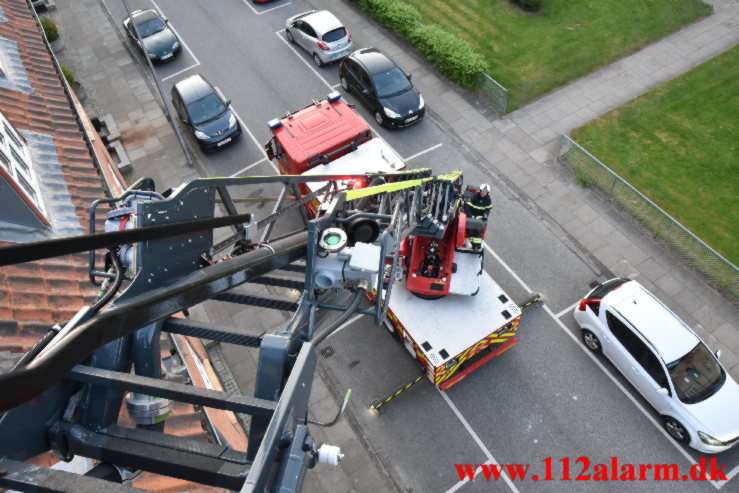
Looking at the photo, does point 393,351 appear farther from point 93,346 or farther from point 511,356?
point 93,346

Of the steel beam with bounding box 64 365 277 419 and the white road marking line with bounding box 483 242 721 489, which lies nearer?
the steel beam with bounding box 64 365 277 419

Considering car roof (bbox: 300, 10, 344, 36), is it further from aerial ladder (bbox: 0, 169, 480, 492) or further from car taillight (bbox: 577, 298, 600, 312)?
aerial ladder (bbox: 0, 169, 480, 492)

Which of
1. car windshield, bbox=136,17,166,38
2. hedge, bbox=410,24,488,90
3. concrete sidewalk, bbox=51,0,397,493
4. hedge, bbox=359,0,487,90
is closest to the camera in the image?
concrete sidewalk, bbox=51,0,397,493

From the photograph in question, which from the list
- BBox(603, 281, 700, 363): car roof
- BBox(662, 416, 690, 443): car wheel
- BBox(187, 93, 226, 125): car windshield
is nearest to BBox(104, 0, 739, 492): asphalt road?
BBox(662, 416, 690, 443): car wheel

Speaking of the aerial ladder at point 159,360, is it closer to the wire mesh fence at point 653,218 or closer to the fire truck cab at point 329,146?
the fire truck cab at point 329,146

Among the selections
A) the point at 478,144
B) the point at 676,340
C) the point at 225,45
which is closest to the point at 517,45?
the point at 478,144

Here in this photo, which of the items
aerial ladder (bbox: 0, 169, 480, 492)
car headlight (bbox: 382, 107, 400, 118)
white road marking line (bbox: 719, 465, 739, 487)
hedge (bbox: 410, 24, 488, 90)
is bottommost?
white road marking line (bbox: 719, 465, 739, 487)
